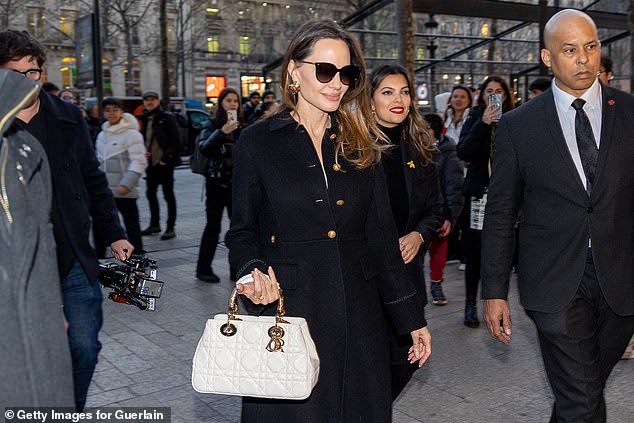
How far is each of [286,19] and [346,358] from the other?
169ft

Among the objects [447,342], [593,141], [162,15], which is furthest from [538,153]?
[162,15]

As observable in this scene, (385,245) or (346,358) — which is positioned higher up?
(385,245)

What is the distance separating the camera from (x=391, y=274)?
2.93 meters

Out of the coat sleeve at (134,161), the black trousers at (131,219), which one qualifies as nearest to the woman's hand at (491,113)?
the coat sleeve at (134,161)

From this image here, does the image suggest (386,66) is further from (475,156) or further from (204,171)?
(204,171)

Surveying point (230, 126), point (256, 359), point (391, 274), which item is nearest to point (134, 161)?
point (230, 126)

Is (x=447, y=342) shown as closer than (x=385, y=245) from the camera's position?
No

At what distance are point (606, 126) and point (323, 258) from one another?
1.39 meters

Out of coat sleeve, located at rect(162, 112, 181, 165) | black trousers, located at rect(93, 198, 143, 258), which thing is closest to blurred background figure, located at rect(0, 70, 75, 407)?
black trousers, located at rect(93, 198, 143, 258)

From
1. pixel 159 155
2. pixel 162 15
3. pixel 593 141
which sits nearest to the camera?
pixel 593 141

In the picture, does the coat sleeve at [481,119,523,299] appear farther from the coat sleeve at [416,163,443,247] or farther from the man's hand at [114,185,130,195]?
the man's hand at [114,185,130,195]

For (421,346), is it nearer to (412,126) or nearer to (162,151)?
(412,126)

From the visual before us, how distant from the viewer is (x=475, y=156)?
19.8ft

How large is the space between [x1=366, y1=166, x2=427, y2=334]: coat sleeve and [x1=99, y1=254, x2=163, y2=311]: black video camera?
1.19m
